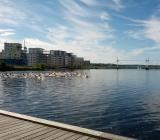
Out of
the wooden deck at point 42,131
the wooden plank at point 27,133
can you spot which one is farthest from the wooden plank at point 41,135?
the wooden plank at point 27,133

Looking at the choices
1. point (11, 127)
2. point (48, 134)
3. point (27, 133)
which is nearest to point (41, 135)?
point (48, 134)

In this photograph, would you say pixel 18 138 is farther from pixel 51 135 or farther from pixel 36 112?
pixel 36 112

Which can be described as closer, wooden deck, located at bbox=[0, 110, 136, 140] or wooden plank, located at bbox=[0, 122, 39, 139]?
wooden deck, located at bbox=[0, 110, 136, 140]

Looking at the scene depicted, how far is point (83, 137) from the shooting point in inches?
420

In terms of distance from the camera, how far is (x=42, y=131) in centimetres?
1148

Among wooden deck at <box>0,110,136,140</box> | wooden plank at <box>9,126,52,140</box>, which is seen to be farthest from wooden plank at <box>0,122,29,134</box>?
wooden plank at <box>9,126,52,140</box>

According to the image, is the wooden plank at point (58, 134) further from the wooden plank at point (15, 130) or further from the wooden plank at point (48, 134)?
the wooden plank at point (15, 130)

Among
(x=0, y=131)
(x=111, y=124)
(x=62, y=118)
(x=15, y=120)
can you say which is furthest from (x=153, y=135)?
(x=0, y=131)

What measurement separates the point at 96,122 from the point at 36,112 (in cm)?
676

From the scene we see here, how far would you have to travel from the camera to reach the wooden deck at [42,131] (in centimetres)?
1057

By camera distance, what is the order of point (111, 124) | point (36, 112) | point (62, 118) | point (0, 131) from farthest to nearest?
point (36, 112) → point (62, 118) → point (111, 124) → point (0, 131)

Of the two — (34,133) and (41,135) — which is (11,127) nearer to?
(34,133)

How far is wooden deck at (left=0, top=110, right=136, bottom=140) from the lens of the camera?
10.6m

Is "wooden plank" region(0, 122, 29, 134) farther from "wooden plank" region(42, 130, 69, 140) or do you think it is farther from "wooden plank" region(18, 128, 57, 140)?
"wooden plank" region(42, 130, 69, 140)
